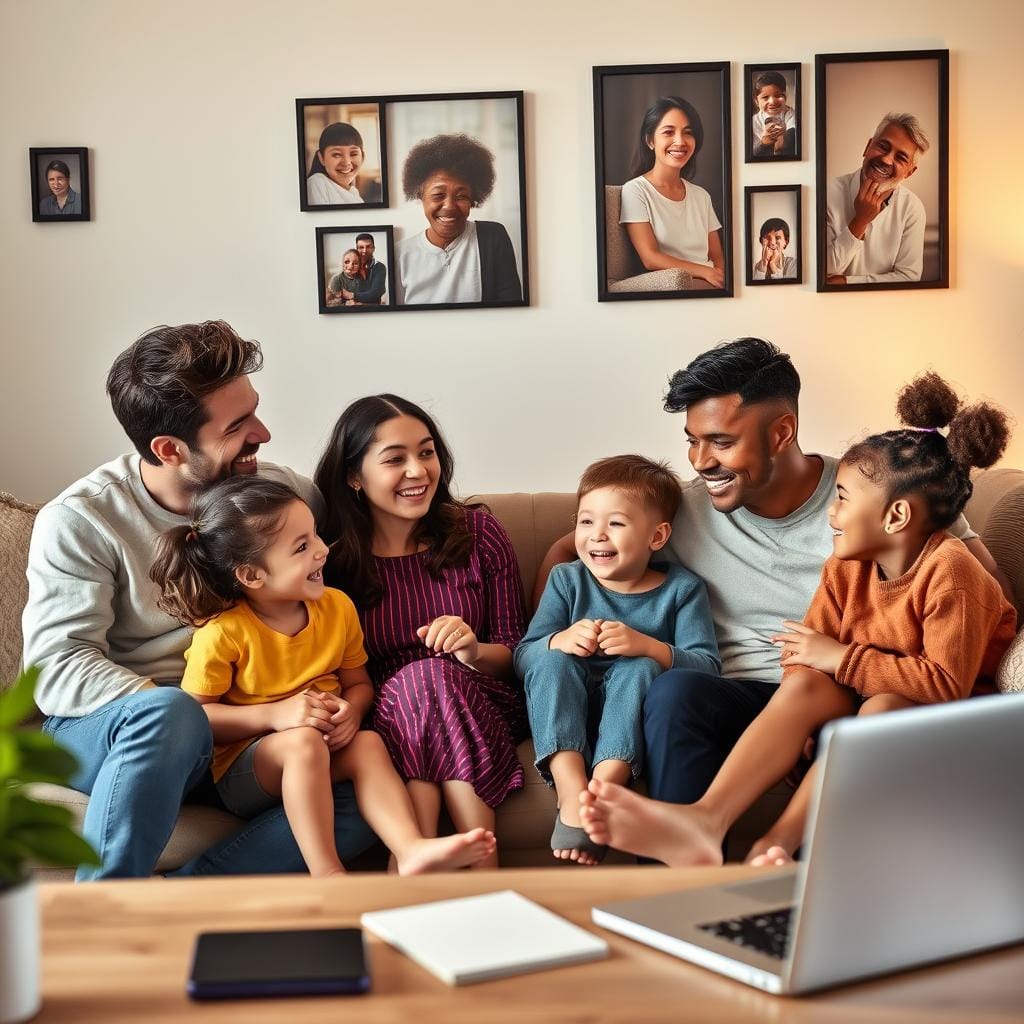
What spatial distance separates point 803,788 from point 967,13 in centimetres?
252

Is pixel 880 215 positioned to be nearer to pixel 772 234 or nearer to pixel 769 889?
pixel 772 234

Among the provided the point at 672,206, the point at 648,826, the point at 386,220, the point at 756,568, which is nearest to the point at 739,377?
the point at 756,568

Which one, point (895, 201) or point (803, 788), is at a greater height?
point (895, 201)

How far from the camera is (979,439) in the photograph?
2328 millimetres

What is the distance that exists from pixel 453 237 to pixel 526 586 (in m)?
1.33

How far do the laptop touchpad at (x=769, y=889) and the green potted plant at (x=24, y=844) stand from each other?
1.96 ft

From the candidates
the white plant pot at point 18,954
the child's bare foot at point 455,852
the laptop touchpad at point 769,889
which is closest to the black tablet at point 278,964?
the white plant pot at point 18,954

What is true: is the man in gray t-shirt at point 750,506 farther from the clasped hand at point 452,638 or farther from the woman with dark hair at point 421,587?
the clasped hand at point 452,638

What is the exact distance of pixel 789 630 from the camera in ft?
7.32

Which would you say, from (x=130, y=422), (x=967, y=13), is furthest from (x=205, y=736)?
(x=967, y=13)

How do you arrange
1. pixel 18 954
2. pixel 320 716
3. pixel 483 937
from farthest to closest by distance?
pixel 320 716, pixel 483 937, pixel 18 954

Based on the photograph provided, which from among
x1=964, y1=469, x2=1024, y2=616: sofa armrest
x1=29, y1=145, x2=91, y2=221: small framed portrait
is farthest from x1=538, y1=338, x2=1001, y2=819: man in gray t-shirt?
x1=29, y1=145, x2=91, y2=221: small framed portrait

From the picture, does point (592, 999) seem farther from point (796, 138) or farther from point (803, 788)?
point (796, 138)

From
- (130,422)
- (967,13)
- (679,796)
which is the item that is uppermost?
(967,13)
